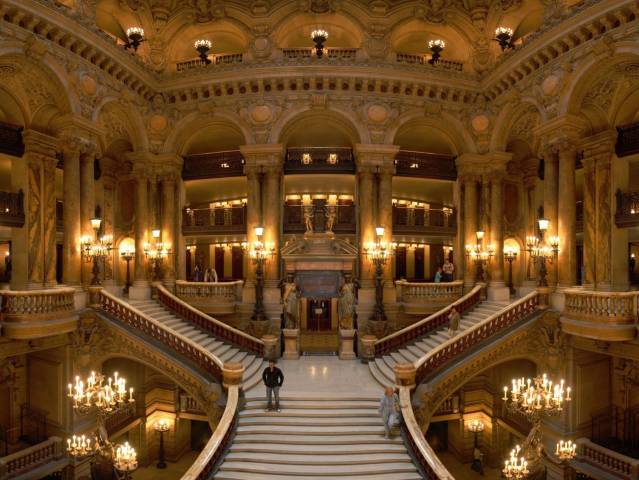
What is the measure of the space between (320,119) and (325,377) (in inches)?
450

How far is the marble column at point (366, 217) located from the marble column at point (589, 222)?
26.5 feet

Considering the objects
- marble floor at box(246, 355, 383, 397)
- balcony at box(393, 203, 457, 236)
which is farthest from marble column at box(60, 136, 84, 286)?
balcony at box(393, 203, 457, 236)

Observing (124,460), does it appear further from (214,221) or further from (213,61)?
(213,61)

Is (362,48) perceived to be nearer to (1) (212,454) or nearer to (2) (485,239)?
(2) (485,239)

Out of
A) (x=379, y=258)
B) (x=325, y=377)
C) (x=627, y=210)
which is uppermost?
(x=627, y=210)

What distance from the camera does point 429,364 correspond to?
13516 millimetres

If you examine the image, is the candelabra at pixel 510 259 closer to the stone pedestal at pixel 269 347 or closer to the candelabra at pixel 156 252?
the stone pedestal at pixel 269 347

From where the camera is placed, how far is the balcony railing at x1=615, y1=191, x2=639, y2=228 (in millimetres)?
15297

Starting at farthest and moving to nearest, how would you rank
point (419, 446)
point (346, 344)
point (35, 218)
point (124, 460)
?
point (346, 344)
point (35, 218)
point (419, 446)
point (124, 460)

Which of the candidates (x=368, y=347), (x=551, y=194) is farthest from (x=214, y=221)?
(x=551, y=194)

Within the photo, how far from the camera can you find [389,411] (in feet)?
37.8

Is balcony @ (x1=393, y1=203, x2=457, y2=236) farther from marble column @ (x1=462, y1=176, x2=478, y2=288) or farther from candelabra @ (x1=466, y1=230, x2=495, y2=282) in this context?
candelabra @ (x1=466, y1=230, x2=495, y2=282)

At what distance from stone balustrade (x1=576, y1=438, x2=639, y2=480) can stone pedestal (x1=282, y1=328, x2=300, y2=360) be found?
9.76 metres

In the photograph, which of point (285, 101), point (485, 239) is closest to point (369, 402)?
point (485, 239)
